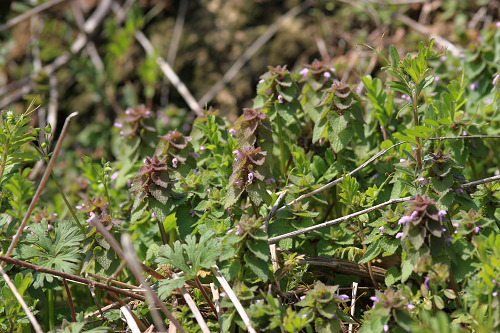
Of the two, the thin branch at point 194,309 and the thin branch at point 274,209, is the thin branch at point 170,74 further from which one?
the thin branch at point 194,309

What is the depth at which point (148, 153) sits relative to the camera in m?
2.92

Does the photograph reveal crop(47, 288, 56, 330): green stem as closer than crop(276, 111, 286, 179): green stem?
Yes

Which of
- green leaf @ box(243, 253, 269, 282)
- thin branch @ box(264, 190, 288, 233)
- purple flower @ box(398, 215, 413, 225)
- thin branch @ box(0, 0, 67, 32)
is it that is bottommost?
purple flower @ box(398, 215, 413, 225)

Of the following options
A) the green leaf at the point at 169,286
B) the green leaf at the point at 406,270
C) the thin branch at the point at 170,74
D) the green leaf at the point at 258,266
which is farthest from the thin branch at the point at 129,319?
the thin branch at the point at 170,74

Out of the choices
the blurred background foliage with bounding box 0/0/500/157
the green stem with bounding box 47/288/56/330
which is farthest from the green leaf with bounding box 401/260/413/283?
Answer: the blurred background foliage with bounding box 0/0/500/157

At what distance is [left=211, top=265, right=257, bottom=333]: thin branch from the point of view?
76.5 inches

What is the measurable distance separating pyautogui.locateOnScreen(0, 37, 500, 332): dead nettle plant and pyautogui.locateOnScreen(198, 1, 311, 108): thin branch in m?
1.92

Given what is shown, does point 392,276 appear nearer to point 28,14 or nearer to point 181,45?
point 181,45

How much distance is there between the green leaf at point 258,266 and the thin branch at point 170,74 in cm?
265

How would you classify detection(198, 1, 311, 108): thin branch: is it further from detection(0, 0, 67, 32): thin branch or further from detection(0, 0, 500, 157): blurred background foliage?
detection(0, 0, 67, 32): thin branch

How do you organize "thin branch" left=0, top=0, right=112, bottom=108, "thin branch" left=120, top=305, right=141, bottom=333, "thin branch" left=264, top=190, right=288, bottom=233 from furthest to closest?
1. "thin branch" left=0, top=0, right=112, bottom=108
2. "thin branch" left=264, top=190, right=288, bottom=233
3. "thin branch" left=120, top=305, right=141, bottom=333

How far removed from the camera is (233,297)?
2.01 meters

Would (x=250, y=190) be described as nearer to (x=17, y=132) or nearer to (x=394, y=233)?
(x=394, y=233)

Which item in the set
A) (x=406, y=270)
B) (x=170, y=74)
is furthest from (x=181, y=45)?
(x=406, y=270)
